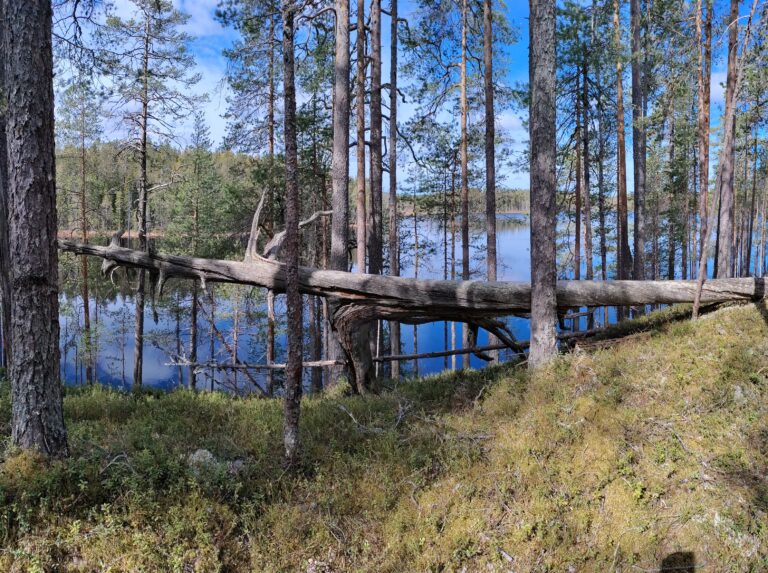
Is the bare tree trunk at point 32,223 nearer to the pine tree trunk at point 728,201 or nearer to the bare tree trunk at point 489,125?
the bare tree trunk at point 489,125

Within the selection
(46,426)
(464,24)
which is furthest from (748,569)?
(464,24)

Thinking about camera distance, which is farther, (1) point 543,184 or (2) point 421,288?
(2) point 421,288

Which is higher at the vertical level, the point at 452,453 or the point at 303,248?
the point at 303,248

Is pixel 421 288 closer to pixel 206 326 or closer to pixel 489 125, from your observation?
pixel 489 125

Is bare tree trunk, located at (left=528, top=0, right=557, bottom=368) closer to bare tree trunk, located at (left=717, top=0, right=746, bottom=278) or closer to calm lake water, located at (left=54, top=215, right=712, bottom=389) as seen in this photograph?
bare tree trunk, located at (left=717, top=0, right=746, bottom=278)

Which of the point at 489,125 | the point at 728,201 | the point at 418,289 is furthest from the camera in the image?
the point at 489,125

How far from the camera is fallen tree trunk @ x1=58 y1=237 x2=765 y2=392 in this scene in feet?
27.2

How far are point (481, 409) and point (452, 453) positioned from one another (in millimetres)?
1337

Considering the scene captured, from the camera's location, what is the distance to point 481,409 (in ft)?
23.0

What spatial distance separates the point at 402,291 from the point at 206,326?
1268 inches

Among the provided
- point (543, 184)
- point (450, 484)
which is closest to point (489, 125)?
point (543, 184)

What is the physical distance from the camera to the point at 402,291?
8.35 metres

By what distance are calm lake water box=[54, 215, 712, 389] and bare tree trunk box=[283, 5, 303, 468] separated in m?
7.53

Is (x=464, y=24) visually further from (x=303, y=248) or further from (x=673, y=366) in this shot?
(x=673, y=366)
